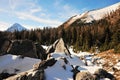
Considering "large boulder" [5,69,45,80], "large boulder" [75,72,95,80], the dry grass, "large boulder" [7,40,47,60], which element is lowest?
the dry grass

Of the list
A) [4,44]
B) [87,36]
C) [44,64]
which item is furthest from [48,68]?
[87,36]

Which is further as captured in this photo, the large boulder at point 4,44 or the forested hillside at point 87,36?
the forested hillside at point 87,36

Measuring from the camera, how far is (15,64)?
97.4ft

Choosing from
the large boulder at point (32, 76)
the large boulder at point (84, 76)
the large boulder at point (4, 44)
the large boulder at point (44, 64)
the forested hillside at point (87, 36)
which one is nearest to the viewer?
the large boulder at point (32, 76)

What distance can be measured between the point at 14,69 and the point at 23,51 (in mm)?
9734

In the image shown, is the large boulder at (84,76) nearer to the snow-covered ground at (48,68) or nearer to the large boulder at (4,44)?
the snow-covered ground at (48,68)

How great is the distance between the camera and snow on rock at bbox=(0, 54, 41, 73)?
28500mm

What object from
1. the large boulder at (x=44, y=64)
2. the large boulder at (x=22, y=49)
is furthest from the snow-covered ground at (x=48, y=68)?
the large boulder at (x=22, y=49)

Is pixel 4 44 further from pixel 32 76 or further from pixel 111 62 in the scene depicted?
pixel 111 62

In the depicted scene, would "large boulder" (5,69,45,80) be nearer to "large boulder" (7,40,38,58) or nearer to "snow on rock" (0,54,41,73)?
"snow on rock" (0,54,41,73)

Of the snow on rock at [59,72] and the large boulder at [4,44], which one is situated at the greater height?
the large boulder at [4,44]

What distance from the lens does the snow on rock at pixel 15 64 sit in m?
28.5

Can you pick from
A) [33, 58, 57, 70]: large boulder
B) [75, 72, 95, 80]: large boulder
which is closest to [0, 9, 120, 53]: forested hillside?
[33, 58, 57, 70]: large boulder

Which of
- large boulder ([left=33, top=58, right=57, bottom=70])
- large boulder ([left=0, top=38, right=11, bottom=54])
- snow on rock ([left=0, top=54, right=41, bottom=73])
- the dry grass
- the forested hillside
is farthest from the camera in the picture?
the forested hillside
